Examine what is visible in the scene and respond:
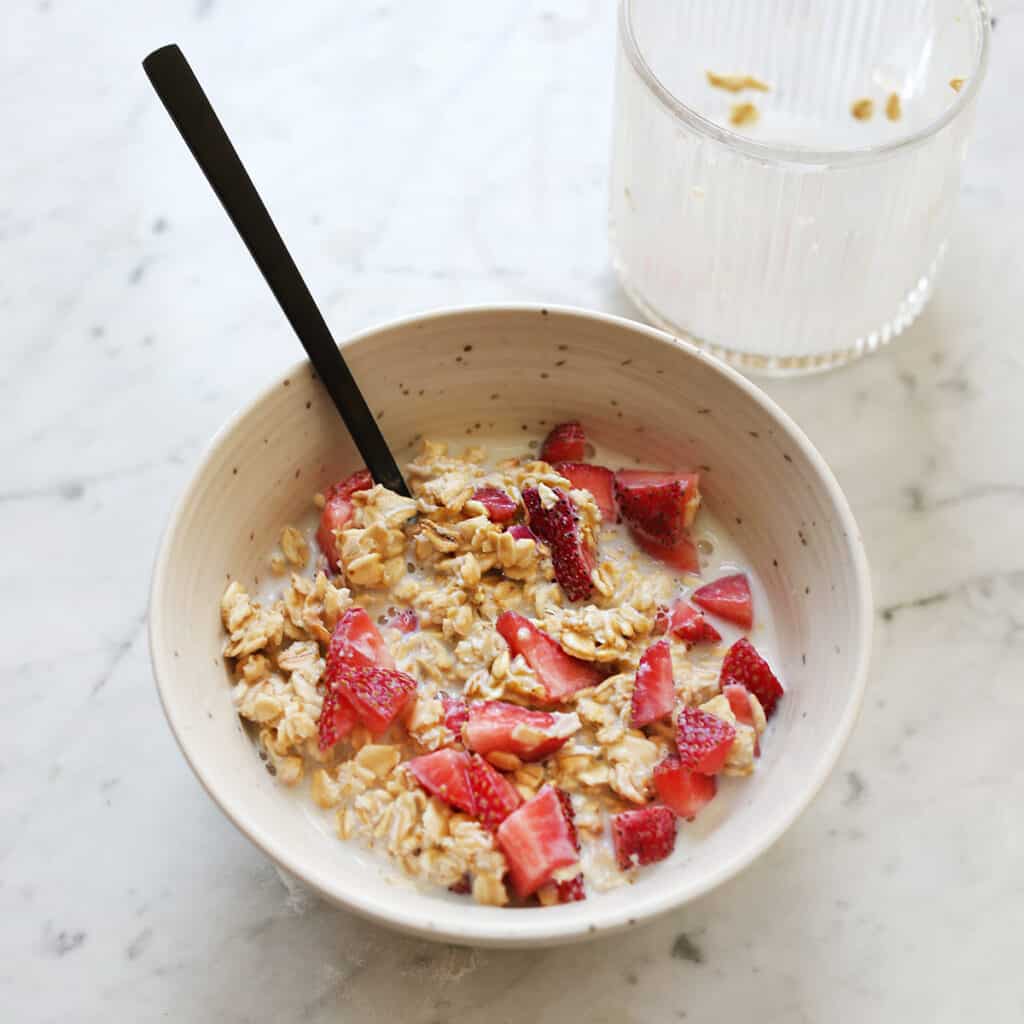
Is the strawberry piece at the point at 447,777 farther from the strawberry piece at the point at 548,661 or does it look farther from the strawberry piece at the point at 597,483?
the strawberry piece at the point at 597,483

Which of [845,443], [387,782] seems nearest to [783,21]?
[845,443]

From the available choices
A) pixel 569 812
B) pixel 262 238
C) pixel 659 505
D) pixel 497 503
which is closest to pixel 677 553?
pixel 659 505

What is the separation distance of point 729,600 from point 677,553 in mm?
60

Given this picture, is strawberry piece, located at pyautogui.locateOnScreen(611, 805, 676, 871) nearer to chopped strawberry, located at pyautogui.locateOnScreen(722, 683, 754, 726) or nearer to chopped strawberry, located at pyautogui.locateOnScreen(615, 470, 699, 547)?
chopped strawberry, located at pyautogui.locateOnScreen(722, 683, 754, 726)

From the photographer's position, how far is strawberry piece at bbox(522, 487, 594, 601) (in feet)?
3.58

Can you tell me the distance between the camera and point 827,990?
103 cm

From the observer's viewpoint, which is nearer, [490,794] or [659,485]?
[490,794]

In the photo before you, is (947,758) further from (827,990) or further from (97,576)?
(97,576)

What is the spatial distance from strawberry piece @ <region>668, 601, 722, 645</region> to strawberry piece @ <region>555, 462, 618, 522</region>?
11cm

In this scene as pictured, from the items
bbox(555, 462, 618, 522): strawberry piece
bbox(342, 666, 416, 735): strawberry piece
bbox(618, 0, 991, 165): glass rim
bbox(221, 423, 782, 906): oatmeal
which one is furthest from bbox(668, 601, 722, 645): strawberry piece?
bbox(618, 0, 991, 165): glass rim

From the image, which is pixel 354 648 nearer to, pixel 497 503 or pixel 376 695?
pixel 376 695

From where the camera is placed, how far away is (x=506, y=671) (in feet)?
3.41

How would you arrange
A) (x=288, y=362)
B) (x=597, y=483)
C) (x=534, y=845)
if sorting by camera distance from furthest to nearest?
(x=288, y=362) → (x=597, y=483) → (x=534, y=845)

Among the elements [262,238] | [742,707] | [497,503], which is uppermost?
[262,238]
